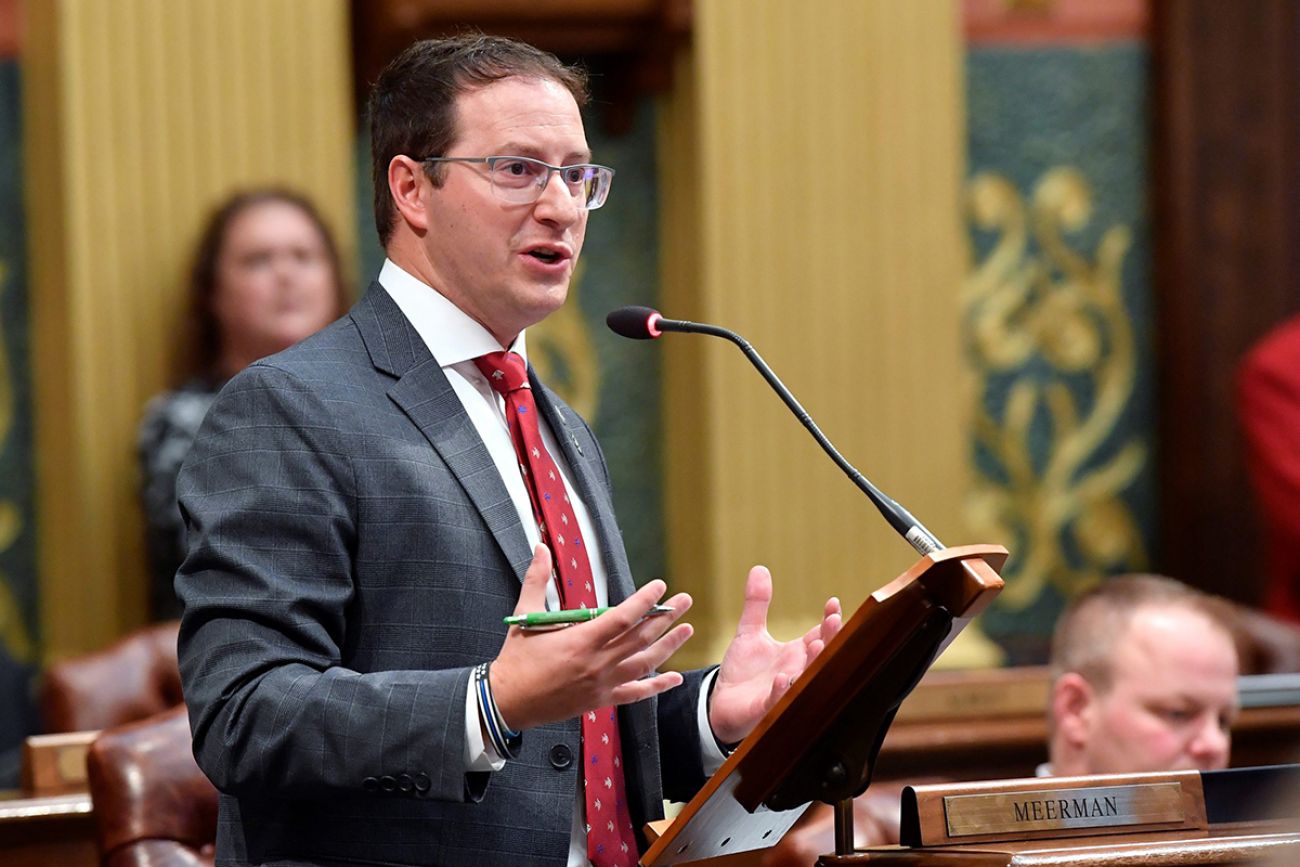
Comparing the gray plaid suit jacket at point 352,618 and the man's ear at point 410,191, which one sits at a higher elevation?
the man's ear at point 410,191

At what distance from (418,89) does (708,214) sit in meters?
2.07

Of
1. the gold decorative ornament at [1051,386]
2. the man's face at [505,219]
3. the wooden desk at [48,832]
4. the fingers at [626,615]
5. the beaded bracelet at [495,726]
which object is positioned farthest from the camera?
the gold decorative ornament at [1051,386]

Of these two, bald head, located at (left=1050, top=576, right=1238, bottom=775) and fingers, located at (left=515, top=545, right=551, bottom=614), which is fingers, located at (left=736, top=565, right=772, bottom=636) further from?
bald head, located at (left=1050, top=576, right=1238, bottom=775)

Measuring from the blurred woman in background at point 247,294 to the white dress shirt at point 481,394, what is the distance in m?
1.72

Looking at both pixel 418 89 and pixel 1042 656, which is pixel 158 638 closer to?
pixel 418 89

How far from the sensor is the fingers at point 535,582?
1670mm

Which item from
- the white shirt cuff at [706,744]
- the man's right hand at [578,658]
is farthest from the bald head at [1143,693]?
the man's right hand at [578,658]

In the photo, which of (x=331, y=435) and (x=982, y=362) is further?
(x=982, y=362)

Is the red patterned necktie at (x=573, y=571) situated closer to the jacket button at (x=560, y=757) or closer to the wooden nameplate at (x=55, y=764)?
Answer: the jacket button at (x=560, y=757)

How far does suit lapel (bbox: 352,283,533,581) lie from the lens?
1963mm

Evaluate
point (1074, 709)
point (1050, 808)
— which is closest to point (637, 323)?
point (1050, 808)

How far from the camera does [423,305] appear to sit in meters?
2.10

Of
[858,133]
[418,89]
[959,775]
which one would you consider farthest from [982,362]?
[418,89]

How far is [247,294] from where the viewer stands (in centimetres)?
381
